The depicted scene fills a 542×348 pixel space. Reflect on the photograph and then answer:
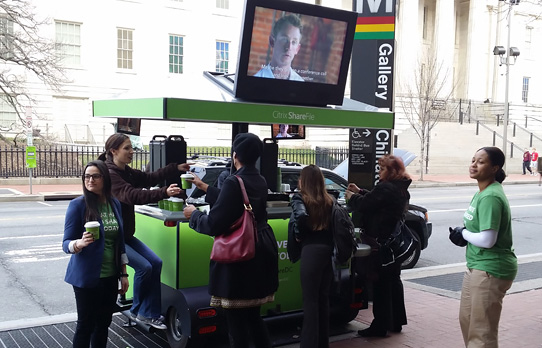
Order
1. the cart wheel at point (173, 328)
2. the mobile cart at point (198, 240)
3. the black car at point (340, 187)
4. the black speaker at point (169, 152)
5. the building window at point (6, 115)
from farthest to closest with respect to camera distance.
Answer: the building window at point (6, 115), the black car at point (340, 187), the black speaker at point (169, 152), the cart wheel at point (173, 328), the mobile cart at point (198, 240)

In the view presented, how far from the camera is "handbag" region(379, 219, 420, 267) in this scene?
219 inches

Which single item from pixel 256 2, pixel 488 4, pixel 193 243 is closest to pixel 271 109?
pixel 256 2

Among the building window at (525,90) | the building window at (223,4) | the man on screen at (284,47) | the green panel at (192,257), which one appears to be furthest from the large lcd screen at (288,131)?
the building window at (525,90)

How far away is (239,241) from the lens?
3.97 m

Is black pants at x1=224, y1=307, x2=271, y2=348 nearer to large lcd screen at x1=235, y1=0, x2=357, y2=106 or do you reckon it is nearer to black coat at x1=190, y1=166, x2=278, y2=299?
black coat at x1=190, y1=166, x2=278, y2=299

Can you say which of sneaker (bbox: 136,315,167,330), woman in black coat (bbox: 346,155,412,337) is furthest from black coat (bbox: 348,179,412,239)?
sneaker (bbox: 136,315,167,330)

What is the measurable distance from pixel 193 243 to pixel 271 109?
57.5 inches

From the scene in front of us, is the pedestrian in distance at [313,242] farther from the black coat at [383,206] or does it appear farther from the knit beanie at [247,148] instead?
the black coat at [383,206]

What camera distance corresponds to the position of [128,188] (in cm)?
492

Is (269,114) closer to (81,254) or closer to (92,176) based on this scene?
(92,176)

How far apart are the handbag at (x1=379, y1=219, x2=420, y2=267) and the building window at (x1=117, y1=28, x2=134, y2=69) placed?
31.6 metres

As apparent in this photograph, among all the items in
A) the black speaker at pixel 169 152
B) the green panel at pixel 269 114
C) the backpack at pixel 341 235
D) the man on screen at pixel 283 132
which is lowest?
the backpack at pixel 341 235

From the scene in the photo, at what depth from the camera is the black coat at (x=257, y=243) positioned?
3979 millimetres

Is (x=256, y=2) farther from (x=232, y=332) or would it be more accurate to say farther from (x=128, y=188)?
(x=232, y=332)
